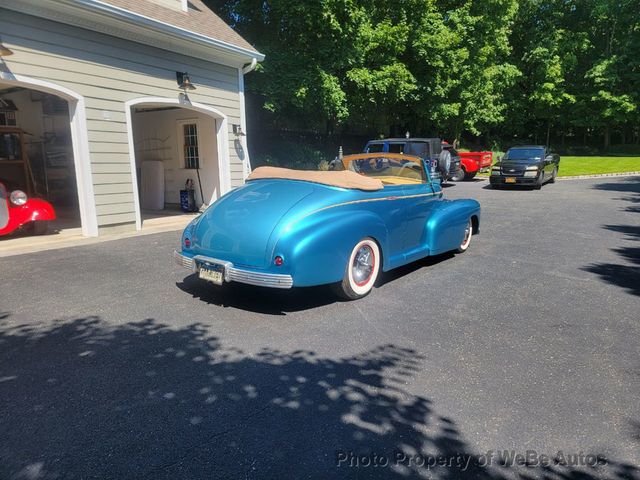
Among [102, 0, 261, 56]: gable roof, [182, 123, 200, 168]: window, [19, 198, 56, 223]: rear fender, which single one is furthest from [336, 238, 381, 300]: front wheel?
[182, 123, 200, 168]: window

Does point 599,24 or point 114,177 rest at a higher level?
point 599,24

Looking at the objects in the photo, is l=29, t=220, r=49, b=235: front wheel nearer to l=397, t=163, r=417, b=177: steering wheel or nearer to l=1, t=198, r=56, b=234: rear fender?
l=1, t=198, r=56, b=234: rear fender

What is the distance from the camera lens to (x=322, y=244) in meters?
4.09

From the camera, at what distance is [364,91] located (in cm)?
1847

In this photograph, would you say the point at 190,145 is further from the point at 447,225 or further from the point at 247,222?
the point at 247,222

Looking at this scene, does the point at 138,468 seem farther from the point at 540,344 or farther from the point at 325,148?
the point at 325,148

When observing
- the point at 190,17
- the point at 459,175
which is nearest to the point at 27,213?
the point at 190,17

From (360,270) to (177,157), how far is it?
31.1 feet

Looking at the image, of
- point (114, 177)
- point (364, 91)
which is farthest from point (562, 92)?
point (114, 177)

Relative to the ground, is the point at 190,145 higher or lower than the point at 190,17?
lower

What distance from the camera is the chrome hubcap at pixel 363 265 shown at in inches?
182

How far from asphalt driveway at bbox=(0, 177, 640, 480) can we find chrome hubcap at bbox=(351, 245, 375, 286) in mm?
272

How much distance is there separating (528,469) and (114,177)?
8496 mm

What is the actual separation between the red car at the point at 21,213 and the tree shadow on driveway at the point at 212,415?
4.93 metres
